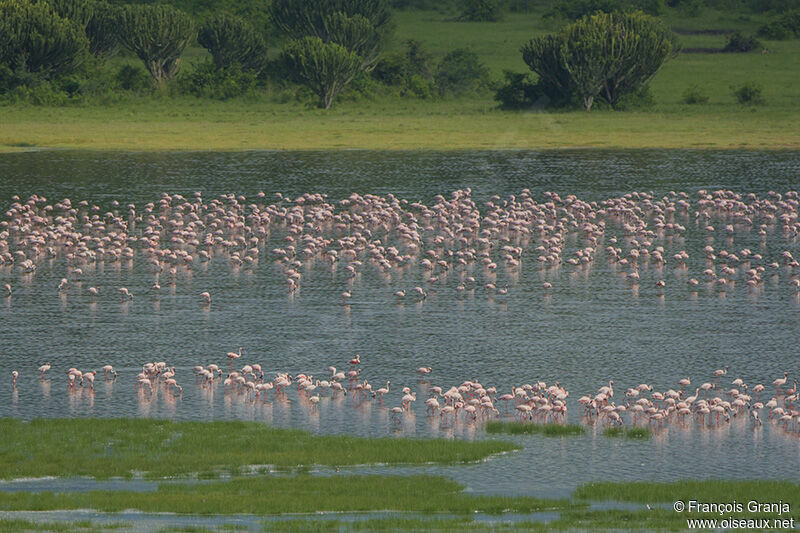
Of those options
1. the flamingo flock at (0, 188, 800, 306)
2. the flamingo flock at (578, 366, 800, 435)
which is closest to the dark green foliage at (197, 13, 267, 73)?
the flamingo flock at (0, 188, 800, 306)

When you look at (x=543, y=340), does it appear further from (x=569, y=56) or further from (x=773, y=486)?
(x=569, y=56)

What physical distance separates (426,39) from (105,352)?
10510cm

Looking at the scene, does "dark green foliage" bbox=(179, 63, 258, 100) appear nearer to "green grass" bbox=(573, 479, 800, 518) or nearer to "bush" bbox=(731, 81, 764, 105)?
"bush" bbox=(731, 81, 764, 105)

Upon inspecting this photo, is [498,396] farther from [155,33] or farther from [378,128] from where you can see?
[155,33]

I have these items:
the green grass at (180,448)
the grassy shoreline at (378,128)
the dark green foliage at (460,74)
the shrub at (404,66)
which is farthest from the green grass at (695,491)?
the shrub at (404,66)

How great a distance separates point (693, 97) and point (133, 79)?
4606 centimetres

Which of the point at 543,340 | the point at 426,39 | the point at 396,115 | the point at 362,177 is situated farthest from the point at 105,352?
the point at 426,39

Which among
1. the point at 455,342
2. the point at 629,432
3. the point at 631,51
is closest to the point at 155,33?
the point at 631,51

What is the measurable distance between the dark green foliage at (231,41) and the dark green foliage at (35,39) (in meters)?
11.4

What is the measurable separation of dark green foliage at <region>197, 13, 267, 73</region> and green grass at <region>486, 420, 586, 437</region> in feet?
293

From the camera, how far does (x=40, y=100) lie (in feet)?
353

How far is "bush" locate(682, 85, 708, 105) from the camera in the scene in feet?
362

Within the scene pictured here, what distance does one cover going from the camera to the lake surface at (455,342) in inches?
1182

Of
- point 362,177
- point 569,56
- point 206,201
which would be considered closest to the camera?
point 206,201
